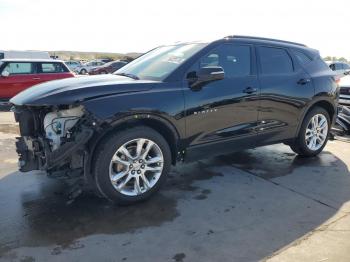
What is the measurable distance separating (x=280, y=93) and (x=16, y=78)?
33.6 feet

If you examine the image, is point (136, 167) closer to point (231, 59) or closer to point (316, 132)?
point (231, 59)

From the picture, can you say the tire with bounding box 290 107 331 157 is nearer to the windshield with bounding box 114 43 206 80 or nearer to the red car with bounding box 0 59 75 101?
the windshield with bounding box 114 43 206 80

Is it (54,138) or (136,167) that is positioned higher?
(54,138)

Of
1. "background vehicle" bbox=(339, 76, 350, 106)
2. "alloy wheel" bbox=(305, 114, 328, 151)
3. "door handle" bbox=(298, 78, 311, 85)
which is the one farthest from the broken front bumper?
"background vehicle" bbox=(339, 76, 350, 106)

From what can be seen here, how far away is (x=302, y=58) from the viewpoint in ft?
19.7

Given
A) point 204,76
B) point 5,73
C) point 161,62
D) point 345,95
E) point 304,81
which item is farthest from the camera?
point 5,73

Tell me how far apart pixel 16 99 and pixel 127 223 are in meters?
1.84

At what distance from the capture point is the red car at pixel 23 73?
1310cm

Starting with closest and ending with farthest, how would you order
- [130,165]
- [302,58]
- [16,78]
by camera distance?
[130,165] → [302,58] → [16,78]

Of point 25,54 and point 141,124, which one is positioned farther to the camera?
point 25,54

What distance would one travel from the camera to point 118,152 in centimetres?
416

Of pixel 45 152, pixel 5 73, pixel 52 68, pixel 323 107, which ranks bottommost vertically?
pixel 45 152

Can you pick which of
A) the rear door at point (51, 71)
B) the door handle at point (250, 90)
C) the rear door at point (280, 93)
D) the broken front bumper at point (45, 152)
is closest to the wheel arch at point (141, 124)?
the broken front bumper at point (45, 152)

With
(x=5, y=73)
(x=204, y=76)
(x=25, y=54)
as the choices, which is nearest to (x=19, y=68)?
(x=5, y=73)
